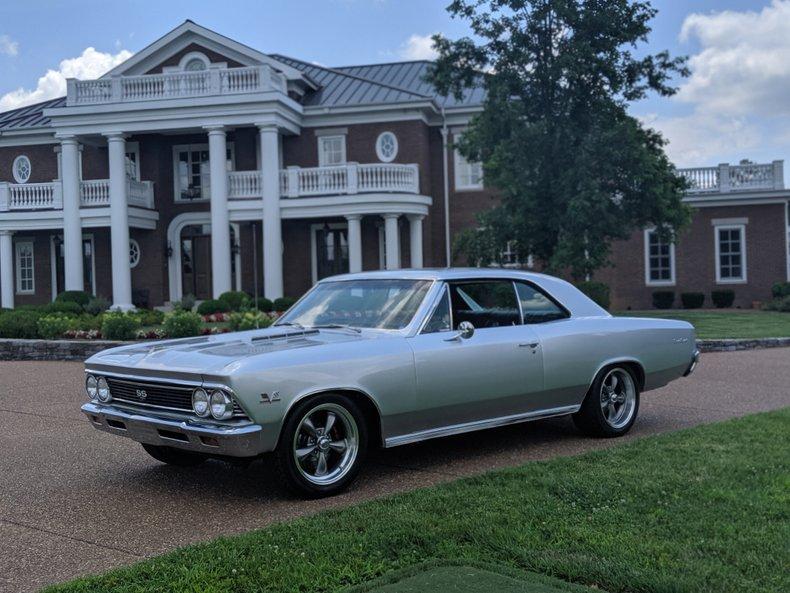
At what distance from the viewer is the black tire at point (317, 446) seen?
5289 mm

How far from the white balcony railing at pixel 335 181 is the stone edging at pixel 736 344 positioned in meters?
11.8

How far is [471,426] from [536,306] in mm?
1381

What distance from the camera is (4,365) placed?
14297mm

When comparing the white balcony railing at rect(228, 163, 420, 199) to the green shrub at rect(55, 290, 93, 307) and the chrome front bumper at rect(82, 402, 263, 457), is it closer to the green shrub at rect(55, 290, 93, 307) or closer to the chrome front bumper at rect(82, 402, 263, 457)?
the green shrub at rect(55, 290, 93, 307)

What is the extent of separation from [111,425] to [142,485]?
1.65 feet

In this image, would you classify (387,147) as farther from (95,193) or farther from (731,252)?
(731,252)

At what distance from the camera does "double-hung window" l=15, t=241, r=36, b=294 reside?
98.7 ft

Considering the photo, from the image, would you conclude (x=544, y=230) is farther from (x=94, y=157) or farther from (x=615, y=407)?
(x=94, y=157)

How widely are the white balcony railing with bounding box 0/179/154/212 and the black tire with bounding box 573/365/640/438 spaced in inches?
863

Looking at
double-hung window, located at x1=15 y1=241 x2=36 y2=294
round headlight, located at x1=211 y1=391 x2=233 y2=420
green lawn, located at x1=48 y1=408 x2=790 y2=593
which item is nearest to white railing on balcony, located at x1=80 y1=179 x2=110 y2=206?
double-hung window, located at x1=15 y1=241 x2=36 y2=294

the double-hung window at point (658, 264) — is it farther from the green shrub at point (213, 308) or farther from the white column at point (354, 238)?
the green shrub at point (213, 308)

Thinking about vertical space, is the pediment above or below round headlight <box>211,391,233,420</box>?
above

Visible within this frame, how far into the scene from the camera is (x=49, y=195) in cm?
2686

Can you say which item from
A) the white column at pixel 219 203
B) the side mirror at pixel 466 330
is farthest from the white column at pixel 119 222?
the side mirror at pixel 466 330
